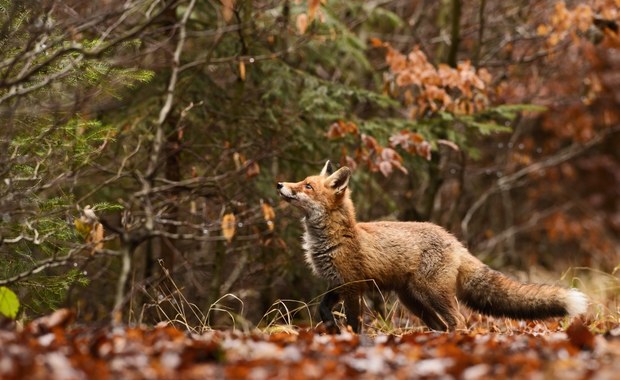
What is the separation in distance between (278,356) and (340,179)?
3554 millimetres

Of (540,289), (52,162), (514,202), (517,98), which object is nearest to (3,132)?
(52,162)

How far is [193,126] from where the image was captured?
9383 mm

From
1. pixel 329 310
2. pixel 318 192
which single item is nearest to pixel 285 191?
pixel 318 192

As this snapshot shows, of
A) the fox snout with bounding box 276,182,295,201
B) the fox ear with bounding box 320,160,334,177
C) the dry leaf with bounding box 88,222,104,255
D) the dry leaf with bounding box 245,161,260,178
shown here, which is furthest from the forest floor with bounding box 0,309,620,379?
the dry leaf with bounding box 245,161,260,178

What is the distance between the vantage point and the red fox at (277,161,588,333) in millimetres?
7238

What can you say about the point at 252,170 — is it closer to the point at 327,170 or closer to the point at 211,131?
the point at 327,170

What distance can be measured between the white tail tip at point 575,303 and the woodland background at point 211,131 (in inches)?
66.4

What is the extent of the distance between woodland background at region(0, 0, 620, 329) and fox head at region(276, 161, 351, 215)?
13.7 inches

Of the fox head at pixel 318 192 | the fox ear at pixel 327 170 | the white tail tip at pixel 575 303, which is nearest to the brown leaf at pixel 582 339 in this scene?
the white tail tip at pixel 575 303

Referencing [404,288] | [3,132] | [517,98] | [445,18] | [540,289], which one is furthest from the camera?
[445,18]

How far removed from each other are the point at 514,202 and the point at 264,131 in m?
12.4

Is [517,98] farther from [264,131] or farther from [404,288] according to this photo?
[404,288]

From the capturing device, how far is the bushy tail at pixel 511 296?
668 cm

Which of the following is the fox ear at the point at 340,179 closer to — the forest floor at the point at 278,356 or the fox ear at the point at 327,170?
the fox ear at the point at 327,170
